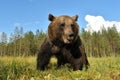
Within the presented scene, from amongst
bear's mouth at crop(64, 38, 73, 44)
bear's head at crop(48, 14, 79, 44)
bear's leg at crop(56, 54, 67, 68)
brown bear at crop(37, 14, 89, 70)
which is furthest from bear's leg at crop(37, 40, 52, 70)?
bear's mouth at crop(64, 38, 73, 44)

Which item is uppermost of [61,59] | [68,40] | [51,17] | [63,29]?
[51,17]

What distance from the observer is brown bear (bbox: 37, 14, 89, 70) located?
316 inches

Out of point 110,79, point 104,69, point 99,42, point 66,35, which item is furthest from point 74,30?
point 99,42

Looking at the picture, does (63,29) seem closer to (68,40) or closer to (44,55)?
(68,40)

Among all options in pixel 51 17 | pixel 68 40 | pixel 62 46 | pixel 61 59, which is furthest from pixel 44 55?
pixel 51 17

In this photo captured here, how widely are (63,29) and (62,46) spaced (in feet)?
1.77

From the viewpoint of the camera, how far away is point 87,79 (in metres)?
5.87

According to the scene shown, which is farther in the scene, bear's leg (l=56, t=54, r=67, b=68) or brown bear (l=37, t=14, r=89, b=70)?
bear's leg (l=56, t=54, r=67, b=68)

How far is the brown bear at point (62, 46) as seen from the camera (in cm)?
803

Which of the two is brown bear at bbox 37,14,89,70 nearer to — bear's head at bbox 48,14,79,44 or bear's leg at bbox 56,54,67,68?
bear's head at bbox 48,14,79,44

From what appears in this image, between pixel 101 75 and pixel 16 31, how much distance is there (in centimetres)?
9061

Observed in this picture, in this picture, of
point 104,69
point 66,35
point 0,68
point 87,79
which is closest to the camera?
point 87,79

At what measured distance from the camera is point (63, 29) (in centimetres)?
796

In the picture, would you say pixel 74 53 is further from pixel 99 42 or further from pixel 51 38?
pixel 99 42
